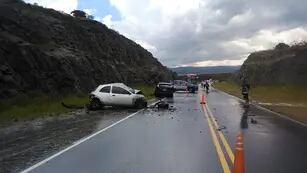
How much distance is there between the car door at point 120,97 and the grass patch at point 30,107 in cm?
293

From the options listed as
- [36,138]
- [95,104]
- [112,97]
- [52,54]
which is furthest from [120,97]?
[36,138]

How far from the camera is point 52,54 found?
44.3 metres

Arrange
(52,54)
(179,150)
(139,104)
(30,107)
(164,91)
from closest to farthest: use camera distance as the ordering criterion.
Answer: (179,150) → (30,107) → (139,104) → (52,54) → (164,91)

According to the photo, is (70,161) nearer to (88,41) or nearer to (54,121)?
(54,121)

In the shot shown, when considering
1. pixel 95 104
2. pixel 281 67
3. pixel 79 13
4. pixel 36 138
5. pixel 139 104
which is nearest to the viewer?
pixel 36 138

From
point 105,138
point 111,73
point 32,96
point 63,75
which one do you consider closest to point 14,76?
point 32,96

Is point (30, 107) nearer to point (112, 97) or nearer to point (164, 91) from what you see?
point (112, 97)

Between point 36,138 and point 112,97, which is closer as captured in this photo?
point 36,138

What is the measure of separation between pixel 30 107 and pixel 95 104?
13.5 feet

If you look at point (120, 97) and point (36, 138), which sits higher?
point (120, 97)

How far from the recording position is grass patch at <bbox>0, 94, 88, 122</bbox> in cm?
2569

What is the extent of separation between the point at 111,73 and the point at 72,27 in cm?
732

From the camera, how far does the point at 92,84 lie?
5103 cm

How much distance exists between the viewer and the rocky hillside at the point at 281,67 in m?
67.1
